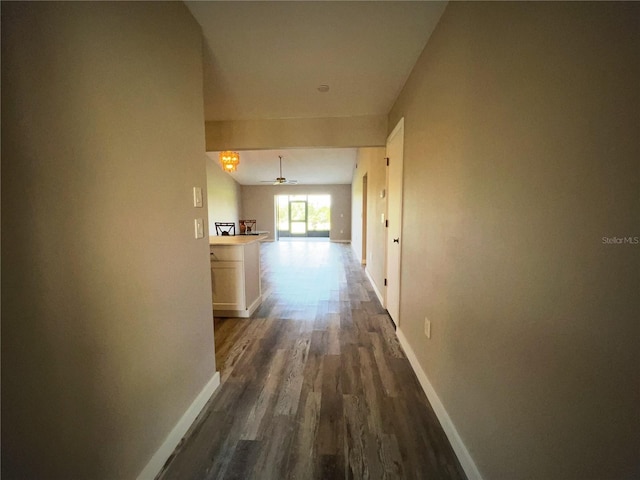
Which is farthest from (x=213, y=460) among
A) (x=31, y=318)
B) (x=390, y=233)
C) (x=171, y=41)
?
(x=390, y=233)

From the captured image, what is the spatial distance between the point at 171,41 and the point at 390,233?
2551mm

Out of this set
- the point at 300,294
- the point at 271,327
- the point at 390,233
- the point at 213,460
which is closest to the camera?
the point at 213,460

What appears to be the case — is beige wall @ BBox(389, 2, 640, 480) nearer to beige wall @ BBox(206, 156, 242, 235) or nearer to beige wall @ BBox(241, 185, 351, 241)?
beige wall @ BBox(206, 156, 242, 235)

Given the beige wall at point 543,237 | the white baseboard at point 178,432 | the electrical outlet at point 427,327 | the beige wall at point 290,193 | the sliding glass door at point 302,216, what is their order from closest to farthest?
1. the beige wall at point 543,237
2. the white baseboard at point 178,432
3. the electrical outlet at point 427,327
4. the beige wall at point 290,193
5. the sliding glass door at point 302,216

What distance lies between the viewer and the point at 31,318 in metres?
0.73

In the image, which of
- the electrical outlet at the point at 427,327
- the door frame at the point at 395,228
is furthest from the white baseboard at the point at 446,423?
the door frame at the point at 395,228

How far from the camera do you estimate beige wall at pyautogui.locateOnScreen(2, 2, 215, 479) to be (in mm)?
698

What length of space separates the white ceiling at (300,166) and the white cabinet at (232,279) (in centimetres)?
459

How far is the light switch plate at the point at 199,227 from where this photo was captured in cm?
162

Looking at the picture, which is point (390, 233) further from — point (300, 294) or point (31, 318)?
point (31, 318)

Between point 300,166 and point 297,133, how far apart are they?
539 centimetres

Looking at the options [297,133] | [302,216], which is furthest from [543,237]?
[302,216]

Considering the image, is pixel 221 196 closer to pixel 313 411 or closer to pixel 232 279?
pixel 232 279

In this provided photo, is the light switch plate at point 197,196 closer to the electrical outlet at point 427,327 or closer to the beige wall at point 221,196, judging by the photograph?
the electrical outlet at point 427,327
